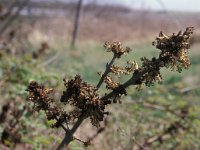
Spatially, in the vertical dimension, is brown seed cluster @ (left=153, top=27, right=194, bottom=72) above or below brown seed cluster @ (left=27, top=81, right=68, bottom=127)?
above

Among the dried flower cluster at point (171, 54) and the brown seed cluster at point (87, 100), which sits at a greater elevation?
the dried flower cluster at point (171, 54)

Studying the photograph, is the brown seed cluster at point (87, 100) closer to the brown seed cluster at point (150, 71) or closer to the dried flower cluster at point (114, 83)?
the dried flower cluster at point (114, 83)

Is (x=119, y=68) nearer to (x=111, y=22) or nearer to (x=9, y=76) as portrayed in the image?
(x=9, y=76)

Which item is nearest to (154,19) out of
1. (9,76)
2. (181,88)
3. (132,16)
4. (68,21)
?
(132,16)

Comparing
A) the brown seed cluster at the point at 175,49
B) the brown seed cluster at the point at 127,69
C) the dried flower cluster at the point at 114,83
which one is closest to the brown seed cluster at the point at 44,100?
the dried flower cluster at the point at 114,83

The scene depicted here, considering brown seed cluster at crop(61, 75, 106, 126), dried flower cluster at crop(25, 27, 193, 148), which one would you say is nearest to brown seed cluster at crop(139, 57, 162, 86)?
dried flower cluster at crop(25, 27, 193, 148)

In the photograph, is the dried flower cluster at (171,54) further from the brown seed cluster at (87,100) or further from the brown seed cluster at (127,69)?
the brown seed cluster at (87,100)

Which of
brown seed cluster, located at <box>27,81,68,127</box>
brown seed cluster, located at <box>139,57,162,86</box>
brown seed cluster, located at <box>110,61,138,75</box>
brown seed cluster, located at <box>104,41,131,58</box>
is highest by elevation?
brown seed cluster, located at <box>104,41,131,58</box>

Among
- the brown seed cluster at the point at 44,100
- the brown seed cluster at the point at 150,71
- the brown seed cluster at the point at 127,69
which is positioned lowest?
the brown seed cluster at the point at 44,100

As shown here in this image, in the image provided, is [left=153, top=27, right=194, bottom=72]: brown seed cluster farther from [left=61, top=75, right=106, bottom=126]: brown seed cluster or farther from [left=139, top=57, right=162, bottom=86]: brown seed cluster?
[left=61, top=75, right=106, bottom=126]: brown seed cluster
